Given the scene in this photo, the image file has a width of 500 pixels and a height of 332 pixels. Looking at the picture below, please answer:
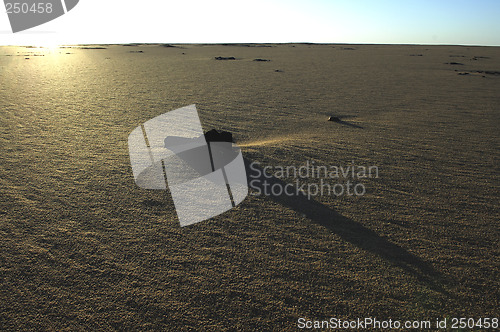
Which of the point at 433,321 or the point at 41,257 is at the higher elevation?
the point at 41,257

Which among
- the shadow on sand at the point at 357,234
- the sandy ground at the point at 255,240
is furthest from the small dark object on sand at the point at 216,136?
the shadow on sand at the point at 357,234

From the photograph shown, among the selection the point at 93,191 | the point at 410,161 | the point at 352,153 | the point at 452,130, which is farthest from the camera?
the point at 452,130

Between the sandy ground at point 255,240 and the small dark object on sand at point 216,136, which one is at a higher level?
the small dark object on sand at point 216,136

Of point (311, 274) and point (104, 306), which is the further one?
point (311, 274)

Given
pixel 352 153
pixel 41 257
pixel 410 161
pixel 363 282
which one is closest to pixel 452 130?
pixel 410 161

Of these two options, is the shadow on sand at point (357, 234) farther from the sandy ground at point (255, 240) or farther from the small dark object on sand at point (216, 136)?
the small dark object on sand at point (216, 136)

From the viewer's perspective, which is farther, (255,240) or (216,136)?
(216,136)

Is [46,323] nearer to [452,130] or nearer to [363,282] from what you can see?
[363,282]

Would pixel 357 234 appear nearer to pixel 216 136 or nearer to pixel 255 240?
pixel 255 240

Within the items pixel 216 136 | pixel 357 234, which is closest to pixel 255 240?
pixel 357 234
